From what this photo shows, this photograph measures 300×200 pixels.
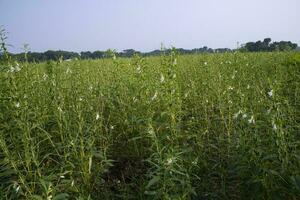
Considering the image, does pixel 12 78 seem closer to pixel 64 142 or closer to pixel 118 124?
pixel 64 142

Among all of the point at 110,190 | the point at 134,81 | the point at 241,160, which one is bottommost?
the point at 110,190

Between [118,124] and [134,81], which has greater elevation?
[134,81]

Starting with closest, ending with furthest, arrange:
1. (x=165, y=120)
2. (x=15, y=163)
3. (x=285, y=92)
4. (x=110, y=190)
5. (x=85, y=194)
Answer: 1. (x=15, y=163)
2. (x=85, y=194)
3. (x=110, y=190)
4. (x=165, y=120)
5. (x=285, y=92)

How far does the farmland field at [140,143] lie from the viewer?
292 cm

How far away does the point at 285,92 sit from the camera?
18.4 feet

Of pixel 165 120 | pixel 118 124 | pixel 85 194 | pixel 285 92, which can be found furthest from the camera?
pixel 285 92

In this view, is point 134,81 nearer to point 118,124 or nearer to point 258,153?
point 118,124

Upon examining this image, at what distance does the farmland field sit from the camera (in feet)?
9.59

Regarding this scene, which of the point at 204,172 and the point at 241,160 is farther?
the point at 204,172

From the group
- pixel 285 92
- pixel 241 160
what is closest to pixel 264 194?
pixel 241 160

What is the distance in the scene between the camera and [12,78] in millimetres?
3322

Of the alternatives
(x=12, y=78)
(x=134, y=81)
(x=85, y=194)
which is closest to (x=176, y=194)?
(x=85, y=194)

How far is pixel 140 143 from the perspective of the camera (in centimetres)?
436

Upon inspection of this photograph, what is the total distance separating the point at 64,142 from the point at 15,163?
0.71m
